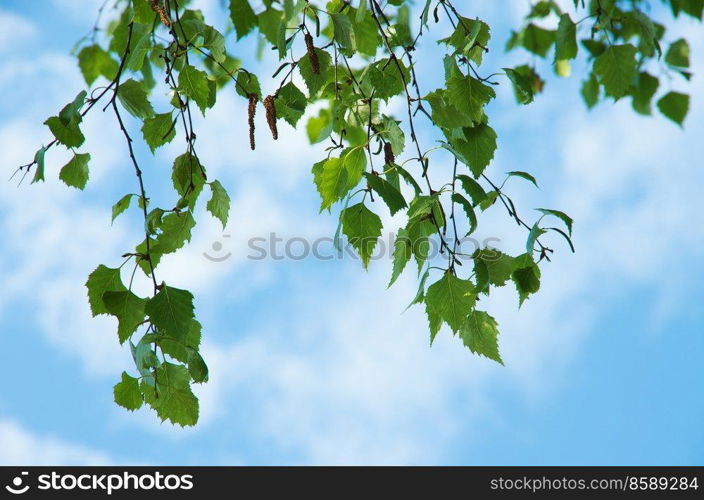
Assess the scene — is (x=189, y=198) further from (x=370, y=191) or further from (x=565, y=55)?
(x=565, y=55)

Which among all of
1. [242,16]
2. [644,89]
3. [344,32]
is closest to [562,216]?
[344,32]

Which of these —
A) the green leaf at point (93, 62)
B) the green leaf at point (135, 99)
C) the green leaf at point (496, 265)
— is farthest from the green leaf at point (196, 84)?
the green leaf at point (93, 62)

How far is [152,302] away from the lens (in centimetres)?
117

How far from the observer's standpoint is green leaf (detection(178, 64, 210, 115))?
1240 millimetres

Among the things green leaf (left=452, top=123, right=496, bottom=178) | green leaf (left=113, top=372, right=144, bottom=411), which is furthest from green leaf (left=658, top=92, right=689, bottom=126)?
green leaf (left=113, top=372, right=144, bottom=411)

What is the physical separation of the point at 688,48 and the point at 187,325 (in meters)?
2.40

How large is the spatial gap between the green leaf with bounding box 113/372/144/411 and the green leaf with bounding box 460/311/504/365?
0.60 meters

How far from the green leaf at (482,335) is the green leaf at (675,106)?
1.96m

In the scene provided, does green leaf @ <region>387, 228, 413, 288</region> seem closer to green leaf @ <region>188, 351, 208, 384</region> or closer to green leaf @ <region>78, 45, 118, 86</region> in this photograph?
green leaf @ <region>188, 351, 208, 384</region>

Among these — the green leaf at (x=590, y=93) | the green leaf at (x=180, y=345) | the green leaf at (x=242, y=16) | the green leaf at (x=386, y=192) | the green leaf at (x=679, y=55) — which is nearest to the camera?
the green leaf at (x=386, y=192)

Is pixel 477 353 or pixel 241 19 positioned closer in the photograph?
pixel 477 353

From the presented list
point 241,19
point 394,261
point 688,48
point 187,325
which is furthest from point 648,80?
point 187,325

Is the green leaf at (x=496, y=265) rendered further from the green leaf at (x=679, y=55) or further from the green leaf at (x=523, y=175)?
the green leaf at (x=679, y=55)

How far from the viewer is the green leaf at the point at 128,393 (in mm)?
1261
